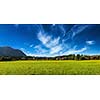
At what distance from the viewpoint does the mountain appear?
473 centimetres

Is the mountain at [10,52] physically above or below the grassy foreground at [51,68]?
above

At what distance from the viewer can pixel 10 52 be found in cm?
477

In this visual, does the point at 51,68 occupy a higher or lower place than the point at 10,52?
lower

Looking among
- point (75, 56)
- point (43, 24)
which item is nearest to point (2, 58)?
point (43, 24)

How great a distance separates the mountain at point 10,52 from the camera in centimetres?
473

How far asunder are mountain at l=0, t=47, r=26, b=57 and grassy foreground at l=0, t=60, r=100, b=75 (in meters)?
0.14

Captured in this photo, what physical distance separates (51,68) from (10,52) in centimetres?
68

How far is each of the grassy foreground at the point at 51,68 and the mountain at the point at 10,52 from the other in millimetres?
142

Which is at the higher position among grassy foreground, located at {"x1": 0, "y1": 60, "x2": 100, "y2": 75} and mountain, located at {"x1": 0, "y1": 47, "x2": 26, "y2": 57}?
mountain, located at {"x1": 0, "y1": 47, "x2": 26, "y2": 57}

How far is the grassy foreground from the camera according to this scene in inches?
187
